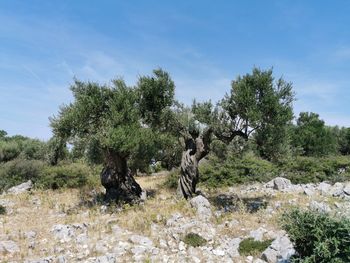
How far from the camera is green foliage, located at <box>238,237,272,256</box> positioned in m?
11.6

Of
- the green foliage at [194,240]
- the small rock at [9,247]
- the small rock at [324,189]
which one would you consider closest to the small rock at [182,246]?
the green foliage at [194,240]

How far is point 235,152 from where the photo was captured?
2098 cm

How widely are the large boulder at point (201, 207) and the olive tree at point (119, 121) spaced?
12.5ft

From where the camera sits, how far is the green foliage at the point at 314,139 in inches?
2181

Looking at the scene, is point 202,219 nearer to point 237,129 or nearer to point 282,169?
point 237,129

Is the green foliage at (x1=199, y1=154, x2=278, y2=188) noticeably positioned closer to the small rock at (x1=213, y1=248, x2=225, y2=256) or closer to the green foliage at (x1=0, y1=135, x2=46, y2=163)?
the small rock at (x1=213, y1=248, x2=225, y2=256)

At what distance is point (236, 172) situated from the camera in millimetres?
26375

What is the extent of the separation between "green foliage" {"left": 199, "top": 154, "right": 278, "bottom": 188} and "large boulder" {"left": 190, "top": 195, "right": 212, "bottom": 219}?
8223 mm

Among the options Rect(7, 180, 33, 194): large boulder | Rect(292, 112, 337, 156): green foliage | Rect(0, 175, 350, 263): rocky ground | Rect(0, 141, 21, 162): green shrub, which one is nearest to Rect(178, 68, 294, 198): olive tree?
Rect(0, 175, 350, 263): rocky ground

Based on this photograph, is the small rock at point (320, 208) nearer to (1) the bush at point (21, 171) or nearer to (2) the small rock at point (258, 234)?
(2) the small rock at point (258, 234)

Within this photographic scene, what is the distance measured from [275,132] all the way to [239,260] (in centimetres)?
737

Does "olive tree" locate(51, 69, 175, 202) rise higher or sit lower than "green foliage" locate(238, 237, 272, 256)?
higher

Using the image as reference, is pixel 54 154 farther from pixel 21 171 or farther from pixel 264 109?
pixel 264 109

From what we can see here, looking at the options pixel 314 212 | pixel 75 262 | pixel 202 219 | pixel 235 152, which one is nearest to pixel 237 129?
pixel 235 152
